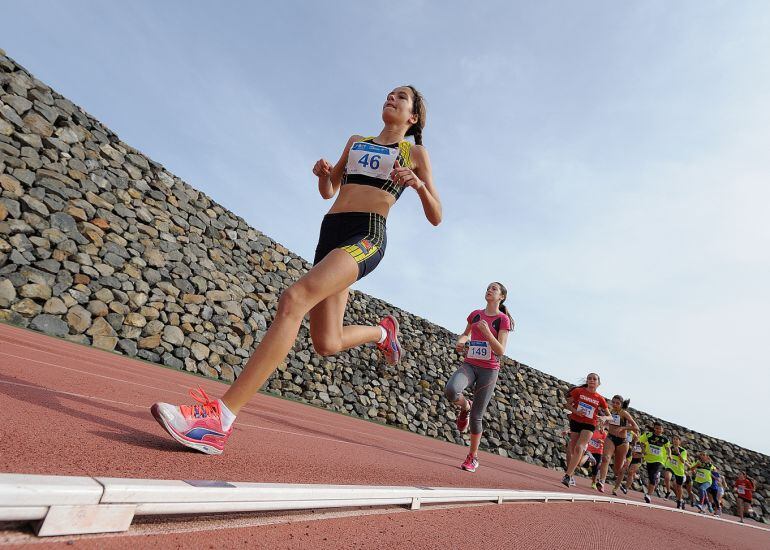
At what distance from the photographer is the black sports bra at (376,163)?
2885mm

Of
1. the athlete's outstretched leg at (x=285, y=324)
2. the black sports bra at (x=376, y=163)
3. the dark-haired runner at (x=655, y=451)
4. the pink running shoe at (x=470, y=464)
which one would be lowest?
the pink running shoe at (x=470, y=464)

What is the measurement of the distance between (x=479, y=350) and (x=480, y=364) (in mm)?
164

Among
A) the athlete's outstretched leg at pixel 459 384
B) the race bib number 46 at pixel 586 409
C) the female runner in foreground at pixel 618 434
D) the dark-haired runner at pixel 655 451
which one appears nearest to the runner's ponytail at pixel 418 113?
the athlete's outstretched leg at pixel 459 384

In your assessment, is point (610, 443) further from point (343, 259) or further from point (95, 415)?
point (95, 415)

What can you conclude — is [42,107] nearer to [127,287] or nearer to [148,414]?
[127,287]

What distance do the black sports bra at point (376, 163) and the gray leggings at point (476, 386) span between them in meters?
2.97

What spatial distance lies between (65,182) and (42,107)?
1.94m

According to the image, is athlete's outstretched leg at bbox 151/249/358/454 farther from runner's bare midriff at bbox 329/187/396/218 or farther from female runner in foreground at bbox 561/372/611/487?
female runner in foreground at bbox 561/372/611/487

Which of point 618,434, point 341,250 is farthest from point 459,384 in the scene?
point 618,434

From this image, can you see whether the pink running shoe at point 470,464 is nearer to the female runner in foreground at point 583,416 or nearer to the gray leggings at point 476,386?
the gray leggings at point 476,386

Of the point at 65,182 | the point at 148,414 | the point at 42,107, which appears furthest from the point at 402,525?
the point at 42,107

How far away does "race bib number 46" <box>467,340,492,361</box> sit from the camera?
17.6ft

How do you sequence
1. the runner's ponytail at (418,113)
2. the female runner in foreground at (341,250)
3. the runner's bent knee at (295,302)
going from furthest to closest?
the runner's ponytail at (418,113) → the runner's bent knee at (295,302) → the female runner in foreground at (341,250)

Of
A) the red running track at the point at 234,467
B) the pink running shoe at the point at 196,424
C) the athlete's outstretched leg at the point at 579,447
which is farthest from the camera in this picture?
the athlete's outstretched leg at the point at 579,447
